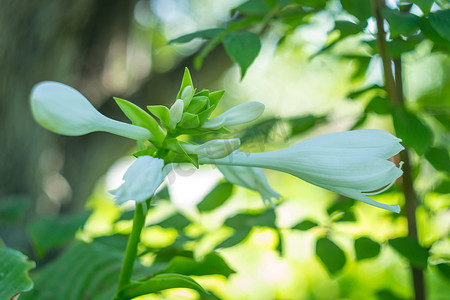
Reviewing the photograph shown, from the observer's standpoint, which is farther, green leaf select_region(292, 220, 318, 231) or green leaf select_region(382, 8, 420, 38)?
green leaf select_region(292, 220, 318, 231)

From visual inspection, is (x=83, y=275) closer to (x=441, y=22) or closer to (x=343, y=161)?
(x=343, y=161)

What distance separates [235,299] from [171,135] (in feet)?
4.58

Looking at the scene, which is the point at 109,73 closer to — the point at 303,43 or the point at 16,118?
the point at 16,118

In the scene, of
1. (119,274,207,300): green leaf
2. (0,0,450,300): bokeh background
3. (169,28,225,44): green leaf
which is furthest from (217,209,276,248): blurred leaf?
(169,28,225,44): green leaf

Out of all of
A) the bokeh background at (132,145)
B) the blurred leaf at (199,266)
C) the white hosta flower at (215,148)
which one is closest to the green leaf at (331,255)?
the bokeh background at (132,145)

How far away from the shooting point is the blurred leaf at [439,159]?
0.41 metres

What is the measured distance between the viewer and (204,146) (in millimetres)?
293

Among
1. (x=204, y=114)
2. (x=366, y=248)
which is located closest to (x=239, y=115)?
(x=204, y=114)

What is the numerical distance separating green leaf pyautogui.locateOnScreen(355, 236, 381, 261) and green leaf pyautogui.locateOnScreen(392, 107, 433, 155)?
4.9 inches

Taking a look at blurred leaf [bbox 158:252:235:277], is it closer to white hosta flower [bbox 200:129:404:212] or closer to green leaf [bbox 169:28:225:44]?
white hosta flower [bbox 200:129:404:212]

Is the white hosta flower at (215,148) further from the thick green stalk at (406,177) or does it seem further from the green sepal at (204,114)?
the thick green stalk at (406,177)

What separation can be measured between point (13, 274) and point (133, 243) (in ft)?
0.44

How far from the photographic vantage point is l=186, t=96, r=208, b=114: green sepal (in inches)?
12.4

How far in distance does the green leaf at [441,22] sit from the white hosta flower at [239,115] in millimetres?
156
